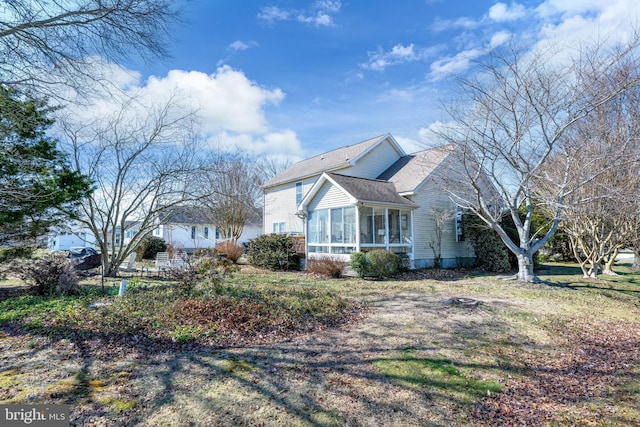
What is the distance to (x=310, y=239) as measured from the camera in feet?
55.3

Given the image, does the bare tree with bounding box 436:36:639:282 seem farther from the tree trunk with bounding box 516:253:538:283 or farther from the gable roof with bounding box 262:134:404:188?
the gable roof with bounding box 262:134:404:188

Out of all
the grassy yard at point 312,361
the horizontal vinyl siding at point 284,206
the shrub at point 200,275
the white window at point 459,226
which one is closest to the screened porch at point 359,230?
the white window at point 459,226

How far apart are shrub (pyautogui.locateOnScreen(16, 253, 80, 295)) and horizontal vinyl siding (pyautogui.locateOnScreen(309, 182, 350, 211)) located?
1016cm

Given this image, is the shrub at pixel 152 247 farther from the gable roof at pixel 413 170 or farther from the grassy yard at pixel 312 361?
the gable roof at pixel 413 170

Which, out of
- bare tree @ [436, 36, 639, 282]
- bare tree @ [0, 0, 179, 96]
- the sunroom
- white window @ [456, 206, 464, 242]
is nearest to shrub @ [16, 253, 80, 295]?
bare tree @ [0, 0, 179, 96]

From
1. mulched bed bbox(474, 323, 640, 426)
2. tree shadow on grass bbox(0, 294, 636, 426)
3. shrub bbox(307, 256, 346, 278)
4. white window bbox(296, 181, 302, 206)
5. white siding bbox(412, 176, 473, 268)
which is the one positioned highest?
white window bbox(296, 181, 302, 206)

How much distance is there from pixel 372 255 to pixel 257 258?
7.08 m

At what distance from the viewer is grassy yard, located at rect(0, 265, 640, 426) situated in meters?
3.40

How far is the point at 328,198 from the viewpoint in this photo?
1575cm

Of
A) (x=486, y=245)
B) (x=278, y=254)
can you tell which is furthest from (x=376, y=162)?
(x=278, y=254)

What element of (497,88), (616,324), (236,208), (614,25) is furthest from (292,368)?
(236,208)

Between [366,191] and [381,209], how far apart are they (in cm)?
111

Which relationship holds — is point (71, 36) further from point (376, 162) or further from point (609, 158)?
point (376, 162)

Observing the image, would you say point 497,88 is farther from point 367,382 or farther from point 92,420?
point 92,420
